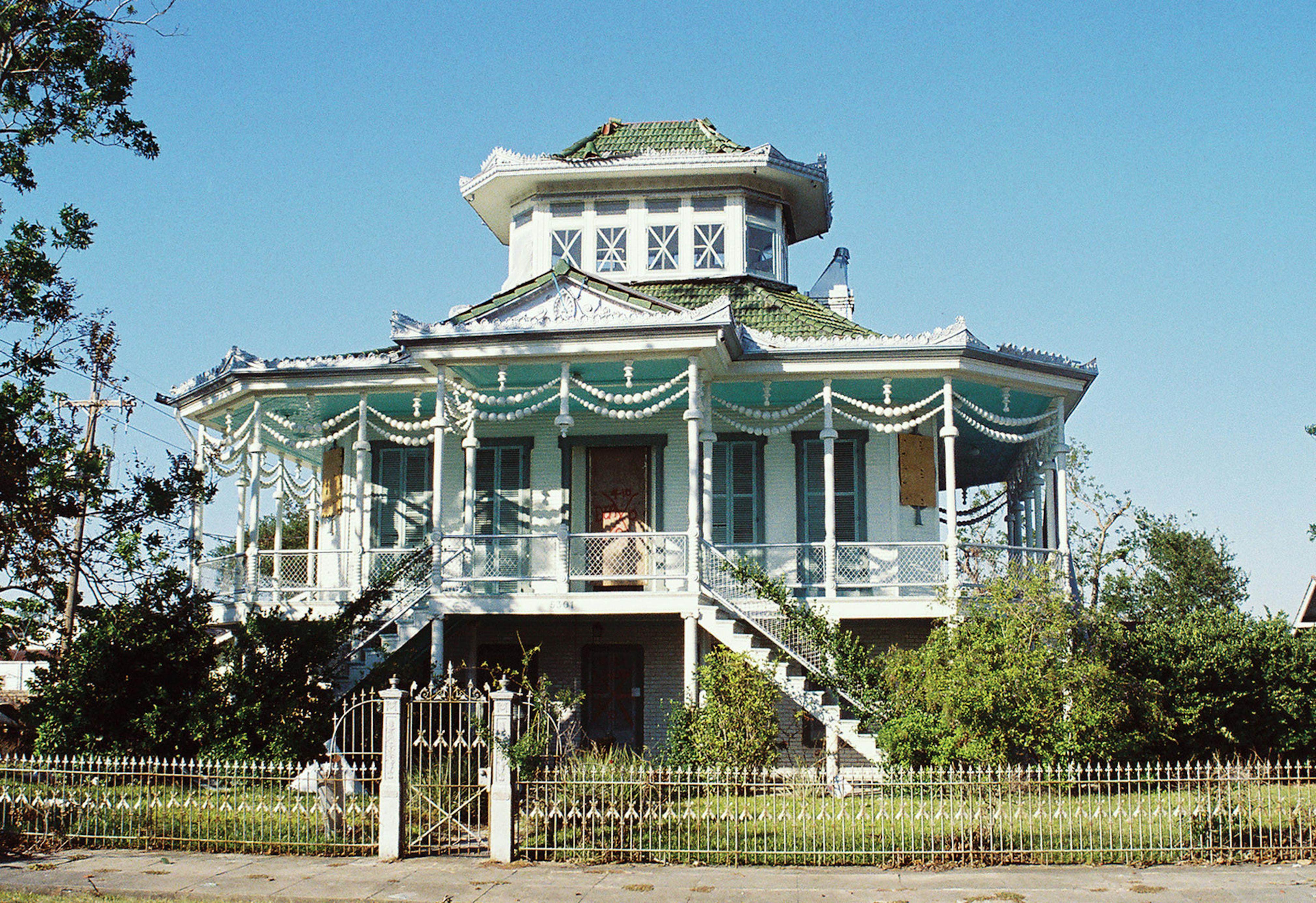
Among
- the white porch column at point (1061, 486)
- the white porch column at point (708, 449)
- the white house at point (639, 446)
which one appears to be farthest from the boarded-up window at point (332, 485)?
the white porch column at point (1061, 486)

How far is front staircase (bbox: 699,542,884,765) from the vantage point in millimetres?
16234

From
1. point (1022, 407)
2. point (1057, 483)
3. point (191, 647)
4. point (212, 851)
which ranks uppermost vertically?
point (1022, 407)

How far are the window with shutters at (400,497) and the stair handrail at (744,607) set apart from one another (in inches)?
221

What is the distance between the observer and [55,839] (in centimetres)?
1298

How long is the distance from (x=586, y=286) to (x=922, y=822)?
9.97 m

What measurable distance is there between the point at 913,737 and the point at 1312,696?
7405 mm

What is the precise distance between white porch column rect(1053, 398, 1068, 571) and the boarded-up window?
11818 millimetres

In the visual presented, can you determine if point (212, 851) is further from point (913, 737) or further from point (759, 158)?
point (759, 158)

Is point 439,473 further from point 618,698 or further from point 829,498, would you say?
point 829,498

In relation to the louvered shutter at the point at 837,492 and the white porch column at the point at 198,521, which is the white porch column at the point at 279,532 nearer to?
the white porch column at the point at 198,521

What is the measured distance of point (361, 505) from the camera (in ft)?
64.4

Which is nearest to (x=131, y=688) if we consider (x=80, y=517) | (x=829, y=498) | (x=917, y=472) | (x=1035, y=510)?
(x=80, y=517)

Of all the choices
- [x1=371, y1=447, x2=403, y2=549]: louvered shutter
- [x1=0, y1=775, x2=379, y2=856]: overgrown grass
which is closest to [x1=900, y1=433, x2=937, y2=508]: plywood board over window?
[x1=371, y1=447, x2=403, y2=549]: louvered shutter

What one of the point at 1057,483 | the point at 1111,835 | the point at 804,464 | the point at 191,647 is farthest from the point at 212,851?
the point at 1057,483
